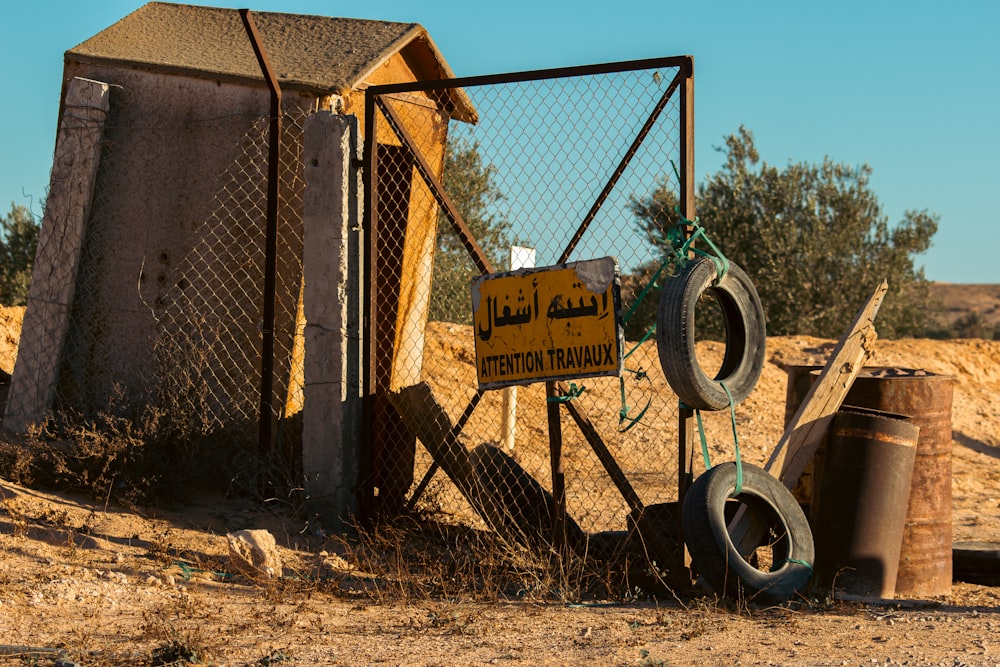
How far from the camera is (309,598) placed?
548 centimetres

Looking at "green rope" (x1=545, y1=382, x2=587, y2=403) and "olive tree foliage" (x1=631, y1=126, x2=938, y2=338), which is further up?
"olive tree foliage" (x1=631, y1=126, x2=938, y2=338)

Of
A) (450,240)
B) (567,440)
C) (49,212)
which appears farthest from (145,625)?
(450,240)

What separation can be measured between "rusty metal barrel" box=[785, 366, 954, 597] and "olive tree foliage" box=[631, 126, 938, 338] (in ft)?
44.9

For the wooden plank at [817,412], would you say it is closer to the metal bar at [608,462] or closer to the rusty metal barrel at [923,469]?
the rusty metal barrel at [923,469]

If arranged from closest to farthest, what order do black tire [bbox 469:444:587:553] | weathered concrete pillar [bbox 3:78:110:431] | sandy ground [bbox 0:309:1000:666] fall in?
sandy ground [bbox 0:309:1000:666] < black tire [bbox 469:444:587:553] < weathered concrete pillar [bbox 3:78:110:431]

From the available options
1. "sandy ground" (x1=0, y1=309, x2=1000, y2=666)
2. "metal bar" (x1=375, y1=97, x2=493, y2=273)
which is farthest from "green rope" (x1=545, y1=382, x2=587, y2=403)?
"sandy ground" (x1=0, y1=309, x2=1000, y2=666)

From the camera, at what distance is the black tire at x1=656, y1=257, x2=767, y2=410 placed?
5.51 metres

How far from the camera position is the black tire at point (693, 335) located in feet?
18.1

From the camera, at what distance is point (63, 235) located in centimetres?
756

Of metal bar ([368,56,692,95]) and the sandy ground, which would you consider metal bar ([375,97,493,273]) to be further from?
the sandy ground

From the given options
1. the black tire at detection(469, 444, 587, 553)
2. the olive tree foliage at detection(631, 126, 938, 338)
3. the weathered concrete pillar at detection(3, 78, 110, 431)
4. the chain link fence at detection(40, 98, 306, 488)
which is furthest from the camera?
the olive tree foliage at detection(631, 126, 938, 338)

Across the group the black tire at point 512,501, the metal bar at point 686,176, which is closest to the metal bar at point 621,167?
the metal bar at point 686,176

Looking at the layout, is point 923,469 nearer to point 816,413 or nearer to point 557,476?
point 816,413

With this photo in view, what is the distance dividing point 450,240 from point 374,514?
947 centimetres
